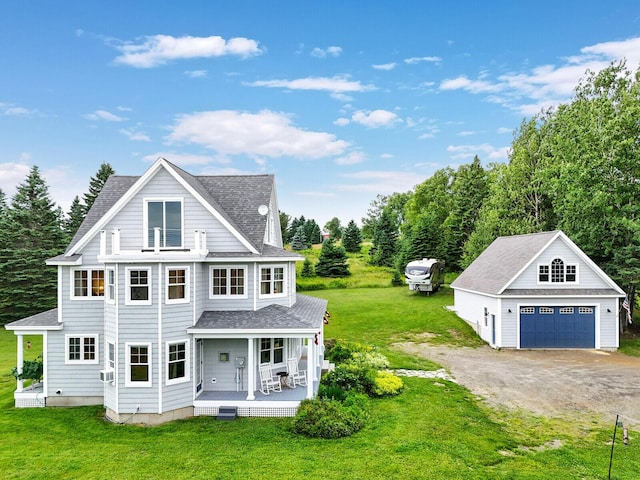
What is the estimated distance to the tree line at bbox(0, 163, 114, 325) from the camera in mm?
34062

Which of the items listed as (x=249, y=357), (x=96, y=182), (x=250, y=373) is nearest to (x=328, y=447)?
(x=250, y=373)

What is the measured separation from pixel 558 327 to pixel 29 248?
1680 inches

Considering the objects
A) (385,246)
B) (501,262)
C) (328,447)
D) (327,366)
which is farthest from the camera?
(385,246)

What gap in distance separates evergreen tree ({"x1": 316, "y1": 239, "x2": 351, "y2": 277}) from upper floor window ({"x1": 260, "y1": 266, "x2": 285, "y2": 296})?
118 feet

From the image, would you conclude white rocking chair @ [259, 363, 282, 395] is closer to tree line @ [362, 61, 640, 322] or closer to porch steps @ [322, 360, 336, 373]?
porch steps @ [322, 360, 336, 373]

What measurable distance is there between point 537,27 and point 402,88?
8.80m

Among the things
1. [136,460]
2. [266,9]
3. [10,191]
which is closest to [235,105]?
[266,9]

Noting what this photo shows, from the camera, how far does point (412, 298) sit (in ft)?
127

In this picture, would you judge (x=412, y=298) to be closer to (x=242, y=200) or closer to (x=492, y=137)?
(x=492, y=137)

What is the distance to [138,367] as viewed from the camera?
510 inches

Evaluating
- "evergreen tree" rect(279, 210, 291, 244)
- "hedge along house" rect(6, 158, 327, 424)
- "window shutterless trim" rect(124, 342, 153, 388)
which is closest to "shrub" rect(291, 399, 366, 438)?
"hedge along house" rect(6, 158, 327, 424)

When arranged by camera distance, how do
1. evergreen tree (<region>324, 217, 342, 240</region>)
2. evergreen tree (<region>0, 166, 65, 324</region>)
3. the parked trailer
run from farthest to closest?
1. evergreen tree (<region>324, 217, 342, 240</region>)
2. the parked trailer
3. evergreen tree (<region>0, 166, 65, 324</region>)

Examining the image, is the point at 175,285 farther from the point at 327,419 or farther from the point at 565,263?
the point at 565,263

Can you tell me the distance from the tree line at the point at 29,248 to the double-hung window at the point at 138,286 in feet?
91.1
